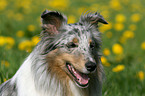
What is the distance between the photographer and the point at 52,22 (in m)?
3.39

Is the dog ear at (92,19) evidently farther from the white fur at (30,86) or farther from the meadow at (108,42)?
the white fur at (30,86)

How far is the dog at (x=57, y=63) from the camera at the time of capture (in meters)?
3.20

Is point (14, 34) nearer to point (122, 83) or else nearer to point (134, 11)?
point (122, 83)

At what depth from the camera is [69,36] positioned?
3254mm

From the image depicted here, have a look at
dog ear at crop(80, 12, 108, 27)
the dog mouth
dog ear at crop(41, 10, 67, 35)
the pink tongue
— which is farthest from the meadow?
the pink tongue

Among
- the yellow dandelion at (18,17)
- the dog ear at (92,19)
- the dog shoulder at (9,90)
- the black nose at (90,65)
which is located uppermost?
the yellow dandelion at (18,17)

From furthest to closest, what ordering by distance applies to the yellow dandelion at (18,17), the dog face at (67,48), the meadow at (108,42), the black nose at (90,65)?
the yellow dandelion at (18,17) < the meadow at (108,42) < the dog face at (67,48) < the black nose at (90,65)

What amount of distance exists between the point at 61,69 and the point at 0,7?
25.3 ft

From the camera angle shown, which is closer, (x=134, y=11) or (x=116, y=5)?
(x=116, y=5)

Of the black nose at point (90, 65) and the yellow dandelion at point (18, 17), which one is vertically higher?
the yellow dandelion at point (18, 17)

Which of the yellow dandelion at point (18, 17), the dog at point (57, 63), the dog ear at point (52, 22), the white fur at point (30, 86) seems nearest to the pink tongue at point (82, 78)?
the dog at point (57, 63)

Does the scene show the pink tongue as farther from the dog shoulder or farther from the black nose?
the dog shoulder

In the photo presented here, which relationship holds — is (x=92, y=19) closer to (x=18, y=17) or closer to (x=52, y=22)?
(x=52, y=22)

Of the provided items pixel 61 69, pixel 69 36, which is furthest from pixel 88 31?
pixel 61 69
